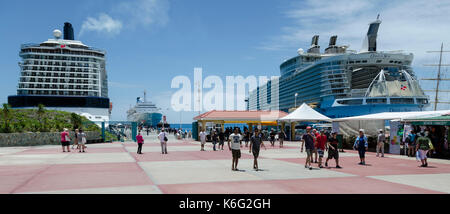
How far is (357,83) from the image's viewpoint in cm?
9212

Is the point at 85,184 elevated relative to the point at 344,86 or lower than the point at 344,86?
lower

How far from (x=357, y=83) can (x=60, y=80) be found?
73.1 m

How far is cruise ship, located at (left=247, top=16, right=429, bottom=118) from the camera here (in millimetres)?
79188

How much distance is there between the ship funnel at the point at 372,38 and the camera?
105 meters

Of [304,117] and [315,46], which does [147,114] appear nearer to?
[315,46]

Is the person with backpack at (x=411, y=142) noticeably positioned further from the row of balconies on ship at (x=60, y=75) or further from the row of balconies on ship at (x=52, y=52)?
the row of balconies on ship at (x=52, y=52)

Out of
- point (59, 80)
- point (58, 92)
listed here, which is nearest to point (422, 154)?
point (58, 92)

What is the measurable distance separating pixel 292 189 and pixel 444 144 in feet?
41.9

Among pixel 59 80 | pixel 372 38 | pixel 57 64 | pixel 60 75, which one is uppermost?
pixel 372 38

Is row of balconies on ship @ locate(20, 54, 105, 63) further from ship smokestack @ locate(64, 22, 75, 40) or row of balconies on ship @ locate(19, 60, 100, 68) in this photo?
ship smokestack @ locate(64, 22, 75, 40)
